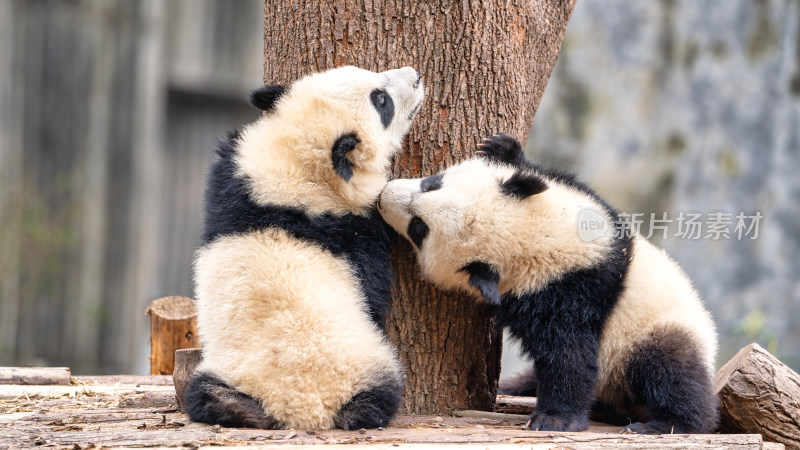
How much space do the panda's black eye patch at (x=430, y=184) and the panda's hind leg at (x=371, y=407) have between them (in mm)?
965

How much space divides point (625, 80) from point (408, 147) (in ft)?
23.4

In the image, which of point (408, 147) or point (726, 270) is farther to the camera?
point (726, 270)

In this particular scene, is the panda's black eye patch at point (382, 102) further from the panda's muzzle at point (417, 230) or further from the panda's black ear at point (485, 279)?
the panda's black ear at point (485, 279)

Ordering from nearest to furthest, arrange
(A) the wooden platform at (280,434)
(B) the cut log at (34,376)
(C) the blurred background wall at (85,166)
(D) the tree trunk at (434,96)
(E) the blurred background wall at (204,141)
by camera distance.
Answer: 1. (A) the wooden platform at (280,434)
2. (D) the tree trunk at (434,96)
3. (B) the cut log at (34,376)
4. (C) the blurred background wall at (85,166)
5. (E) the blurred background wall at (204,141)

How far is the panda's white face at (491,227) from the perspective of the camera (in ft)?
12.6

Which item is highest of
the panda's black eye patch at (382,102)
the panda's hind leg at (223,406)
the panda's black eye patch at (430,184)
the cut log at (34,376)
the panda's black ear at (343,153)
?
the panda's black eye patch at (382,102)

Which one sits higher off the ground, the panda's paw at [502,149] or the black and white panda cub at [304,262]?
the panda's paw at [502,149]

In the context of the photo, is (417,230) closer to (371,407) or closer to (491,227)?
(491,227)

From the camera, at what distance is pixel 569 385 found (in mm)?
3713

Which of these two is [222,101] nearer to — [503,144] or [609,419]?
[503,144]

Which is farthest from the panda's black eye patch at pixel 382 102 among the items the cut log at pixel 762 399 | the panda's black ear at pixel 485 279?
the cut log at pixel 762 399

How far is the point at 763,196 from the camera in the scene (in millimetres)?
10008

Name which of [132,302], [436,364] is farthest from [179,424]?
[132,302]

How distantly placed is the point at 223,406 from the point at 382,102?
1.65 metres
